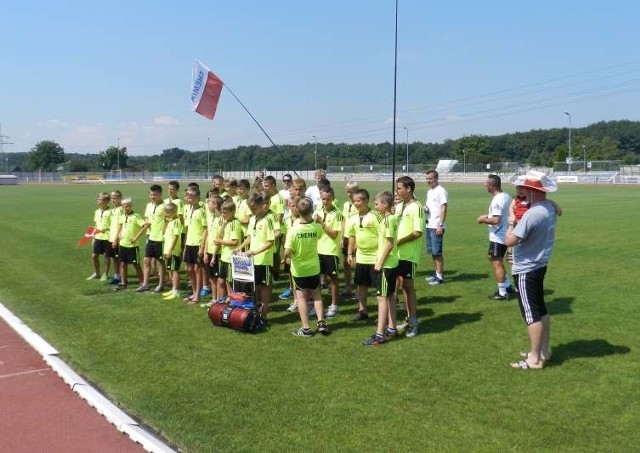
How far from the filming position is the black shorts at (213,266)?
9245 millimetres

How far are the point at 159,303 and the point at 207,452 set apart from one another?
556cm

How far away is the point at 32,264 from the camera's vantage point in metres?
14.0

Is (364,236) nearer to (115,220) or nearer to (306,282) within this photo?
(306,282)

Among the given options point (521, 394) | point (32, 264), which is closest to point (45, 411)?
point (521, 394)

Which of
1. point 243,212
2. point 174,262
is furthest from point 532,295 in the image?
point 174,262

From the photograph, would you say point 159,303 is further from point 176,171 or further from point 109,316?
point 176,171

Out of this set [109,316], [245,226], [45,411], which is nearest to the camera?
[45,411]

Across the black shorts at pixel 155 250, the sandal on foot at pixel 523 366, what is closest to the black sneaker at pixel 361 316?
the sandal on foot at pixel 523 366

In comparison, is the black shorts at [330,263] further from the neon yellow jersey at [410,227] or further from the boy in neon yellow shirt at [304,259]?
the neon yellow jersey at [410,227]

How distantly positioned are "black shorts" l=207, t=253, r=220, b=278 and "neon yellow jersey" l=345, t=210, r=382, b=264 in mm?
2466

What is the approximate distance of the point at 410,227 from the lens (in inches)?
304

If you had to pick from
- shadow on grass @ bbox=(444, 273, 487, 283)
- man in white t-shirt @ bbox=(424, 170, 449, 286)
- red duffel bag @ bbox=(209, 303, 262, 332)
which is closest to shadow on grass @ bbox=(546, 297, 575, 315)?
shadow on grass @ bbox=(444, 273, 487, 283)

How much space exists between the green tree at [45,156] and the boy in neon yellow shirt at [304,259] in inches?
5375

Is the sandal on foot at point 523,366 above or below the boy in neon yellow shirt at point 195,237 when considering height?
below
